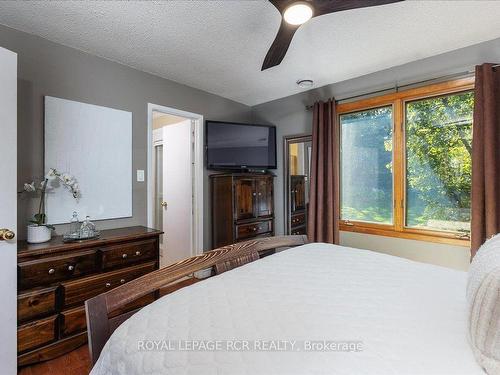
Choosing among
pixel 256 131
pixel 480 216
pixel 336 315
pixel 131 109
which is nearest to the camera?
pixel 336 315

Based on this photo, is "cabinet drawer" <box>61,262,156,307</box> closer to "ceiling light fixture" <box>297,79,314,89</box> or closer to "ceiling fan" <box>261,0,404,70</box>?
"ceiling fan" <box>261,0,404,70</box>

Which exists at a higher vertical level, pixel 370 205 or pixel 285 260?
pixel 370 205

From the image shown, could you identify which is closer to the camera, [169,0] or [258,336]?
[258,336]

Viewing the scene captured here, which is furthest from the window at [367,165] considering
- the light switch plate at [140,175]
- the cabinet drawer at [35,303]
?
the cabinet drawer at [35,303]

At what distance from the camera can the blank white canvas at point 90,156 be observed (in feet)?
6.91

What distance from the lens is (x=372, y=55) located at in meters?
2.39

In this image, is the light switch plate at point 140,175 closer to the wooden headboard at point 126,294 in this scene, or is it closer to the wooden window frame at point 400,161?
the wooden headboard at point 126,294

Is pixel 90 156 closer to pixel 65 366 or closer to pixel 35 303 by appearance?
pixel 35 303

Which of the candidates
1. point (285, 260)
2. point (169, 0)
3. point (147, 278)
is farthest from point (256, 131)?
point (147, 278)

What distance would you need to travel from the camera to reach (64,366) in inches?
68.4

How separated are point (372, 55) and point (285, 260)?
212 cm

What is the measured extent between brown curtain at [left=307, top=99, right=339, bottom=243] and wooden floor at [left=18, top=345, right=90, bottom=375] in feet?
7.77

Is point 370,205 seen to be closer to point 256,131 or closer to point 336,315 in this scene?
point 256,131

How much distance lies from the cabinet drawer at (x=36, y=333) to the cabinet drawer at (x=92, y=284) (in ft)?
0.46
